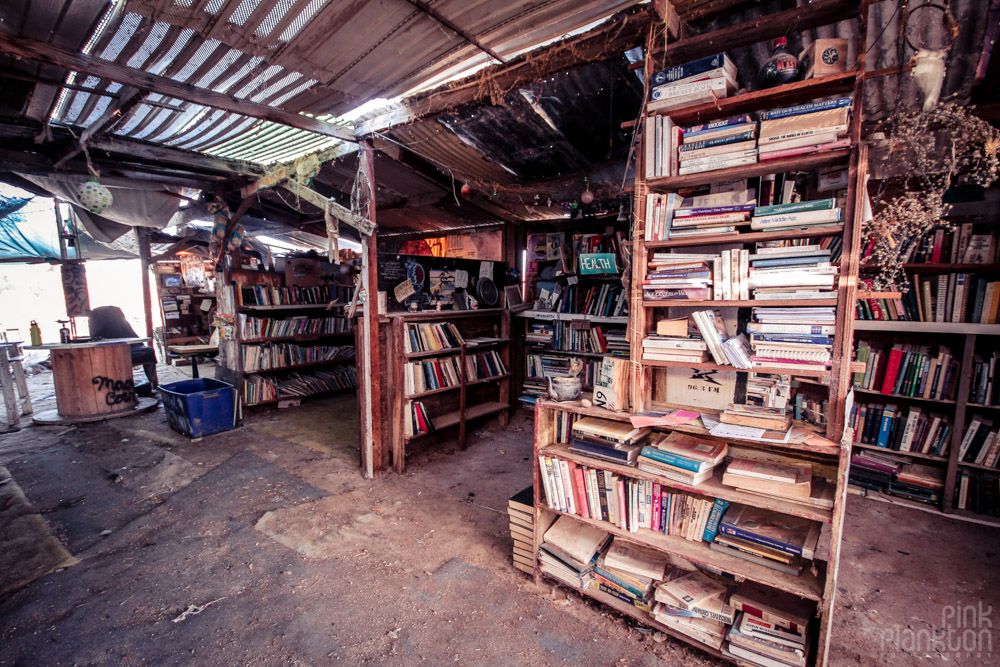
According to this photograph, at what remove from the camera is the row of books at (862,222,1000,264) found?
2967mm

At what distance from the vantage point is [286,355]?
5.84m

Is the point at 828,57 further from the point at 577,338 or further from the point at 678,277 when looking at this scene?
the point at 577,338

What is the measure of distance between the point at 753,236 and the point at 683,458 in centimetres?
109

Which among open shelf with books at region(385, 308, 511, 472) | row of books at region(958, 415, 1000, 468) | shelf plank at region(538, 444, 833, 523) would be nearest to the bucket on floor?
open shelf with books at region(385, 308, 511, 472)

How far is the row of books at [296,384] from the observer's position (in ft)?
18.0

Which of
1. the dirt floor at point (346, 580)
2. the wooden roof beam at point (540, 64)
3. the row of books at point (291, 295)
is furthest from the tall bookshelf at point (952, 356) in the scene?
the row of books at point (291, 295)

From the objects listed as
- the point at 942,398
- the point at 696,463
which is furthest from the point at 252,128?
the point at 942,398

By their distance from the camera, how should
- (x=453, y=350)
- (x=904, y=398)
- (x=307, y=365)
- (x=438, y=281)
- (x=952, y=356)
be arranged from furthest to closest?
1. (x=307, y=365)
2. (x=438, y=281)
3. (x=453, y=350)
4. (x=904, y=398)
5. (x=952, y=356)

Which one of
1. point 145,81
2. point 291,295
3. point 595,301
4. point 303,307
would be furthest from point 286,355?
point 595,301

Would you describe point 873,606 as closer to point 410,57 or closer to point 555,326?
point 555,326

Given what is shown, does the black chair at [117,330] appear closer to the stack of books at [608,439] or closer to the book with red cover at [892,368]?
the stack of books at [608,439]

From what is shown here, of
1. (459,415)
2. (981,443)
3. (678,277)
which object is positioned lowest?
(459,415)

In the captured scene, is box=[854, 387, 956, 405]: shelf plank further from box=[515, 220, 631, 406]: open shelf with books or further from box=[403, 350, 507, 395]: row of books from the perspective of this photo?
box=[403, 350, 507, 395]: row of books

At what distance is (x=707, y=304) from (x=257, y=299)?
546 cm
